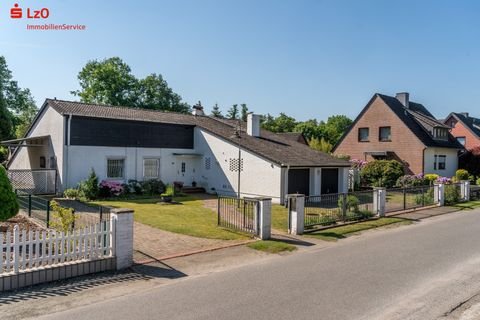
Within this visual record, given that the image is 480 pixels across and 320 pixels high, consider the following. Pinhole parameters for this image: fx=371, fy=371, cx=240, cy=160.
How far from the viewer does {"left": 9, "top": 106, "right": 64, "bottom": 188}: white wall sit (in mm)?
20516

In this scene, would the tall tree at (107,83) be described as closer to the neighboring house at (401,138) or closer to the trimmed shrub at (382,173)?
the neighboring house at (401,138)

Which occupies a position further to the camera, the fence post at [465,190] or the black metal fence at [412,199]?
the fence post at [465,190]

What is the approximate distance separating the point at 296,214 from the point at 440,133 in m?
29.9

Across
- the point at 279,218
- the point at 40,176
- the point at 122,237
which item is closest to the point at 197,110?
the point at 40,176

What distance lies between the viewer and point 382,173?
29891 mm

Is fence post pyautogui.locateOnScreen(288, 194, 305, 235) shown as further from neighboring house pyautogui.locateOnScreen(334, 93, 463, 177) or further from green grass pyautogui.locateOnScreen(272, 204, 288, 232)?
neighboring house pyautogui.locateOnScreen(334, 93, 463, 177)

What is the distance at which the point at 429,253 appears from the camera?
10008 mm

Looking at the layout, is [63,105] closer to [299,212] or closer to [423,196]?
[299,212]

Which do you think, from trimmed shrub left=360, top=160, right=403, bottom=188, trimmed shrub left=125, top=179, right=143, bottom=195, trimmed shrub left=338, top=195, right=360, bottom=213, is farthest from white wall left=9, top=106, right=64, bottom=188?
trimmed shrub left=360, top=160, right=403, bottom=188

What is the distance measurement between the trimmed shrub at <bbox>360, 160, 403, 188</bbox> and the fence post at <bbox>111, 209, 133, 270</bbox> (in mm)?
24975

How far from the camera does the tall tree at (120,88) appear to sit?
172ft

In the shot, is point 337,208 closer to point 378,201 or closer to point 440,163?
point 378,201

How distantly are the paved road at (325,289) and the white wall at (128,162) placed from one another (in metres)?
15.1

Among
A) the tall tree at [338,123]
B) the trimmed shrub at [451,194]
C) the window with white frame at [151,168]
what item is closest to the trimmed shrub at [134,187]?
the window with white frame at [151,168]
